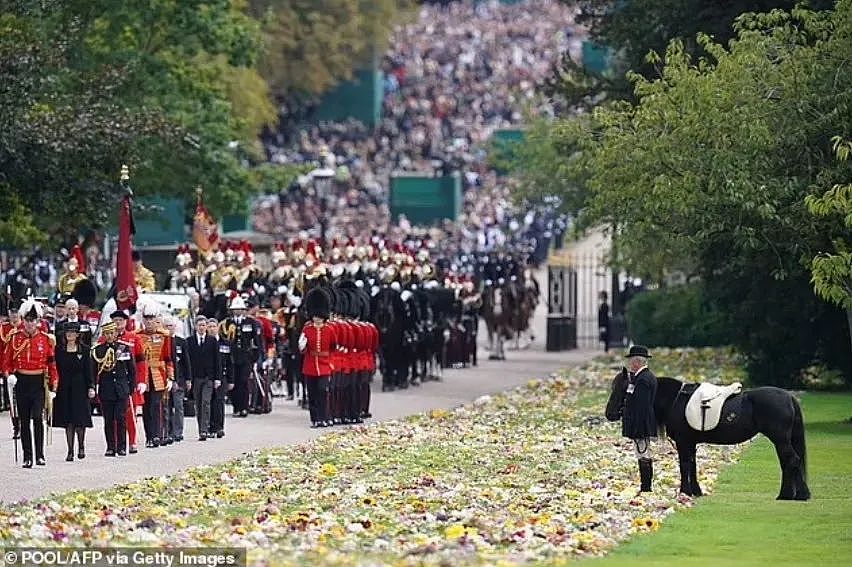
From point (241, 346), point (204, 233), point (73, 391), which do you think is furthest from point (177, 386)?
point (204, 233)

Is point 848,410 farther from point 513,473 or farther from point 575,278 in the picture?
point 575,278

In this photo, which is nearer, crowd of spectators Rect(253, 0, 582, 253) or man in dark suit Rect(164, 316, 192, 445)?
man in dark suit Rect(164, 316, 192, 445)

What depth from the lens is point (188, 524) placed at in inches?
765

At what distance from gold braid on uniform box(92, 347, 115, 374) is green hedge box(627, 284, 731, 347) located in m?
26.7

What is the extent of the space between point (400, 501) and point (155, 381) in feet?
25.2

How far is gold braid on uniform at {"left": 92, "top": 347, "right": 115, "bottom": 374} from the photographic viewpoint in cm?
2706

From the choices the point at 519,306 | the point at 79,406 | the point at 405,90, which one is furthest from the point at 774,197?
the point at 405,90

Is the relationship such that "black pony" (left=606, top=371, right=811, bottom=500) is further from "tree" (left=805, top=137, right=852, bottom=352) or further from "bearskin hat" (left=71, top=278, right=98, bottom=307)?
"bearskin hat" (left=71, top=278, right=98, bottom=307)

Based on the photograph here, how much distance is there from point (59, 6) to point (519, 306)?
63.2 feet

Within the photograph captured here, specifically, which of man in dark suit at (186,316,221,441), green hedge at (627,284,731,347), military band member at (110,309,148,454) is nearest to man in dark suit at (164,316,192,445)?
man in dark suit at (186,316,221,441)

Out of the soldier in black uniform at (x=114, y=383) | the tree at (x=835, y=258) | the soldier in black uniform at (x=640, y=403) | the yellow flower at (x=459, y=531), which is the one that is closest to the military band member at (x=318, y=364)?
the soldier in black uniform at (x=114, y=383)

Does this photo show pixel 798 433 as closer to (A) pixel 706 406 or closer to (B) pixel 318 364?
(A) pixel 706 406

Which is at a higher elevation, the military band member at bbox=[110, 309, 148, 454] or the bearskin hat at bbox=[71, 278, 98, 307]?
the bearskin hat at bbox=[71, 278, 98, 307]

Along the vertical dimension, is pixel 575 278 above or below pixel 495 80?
below
